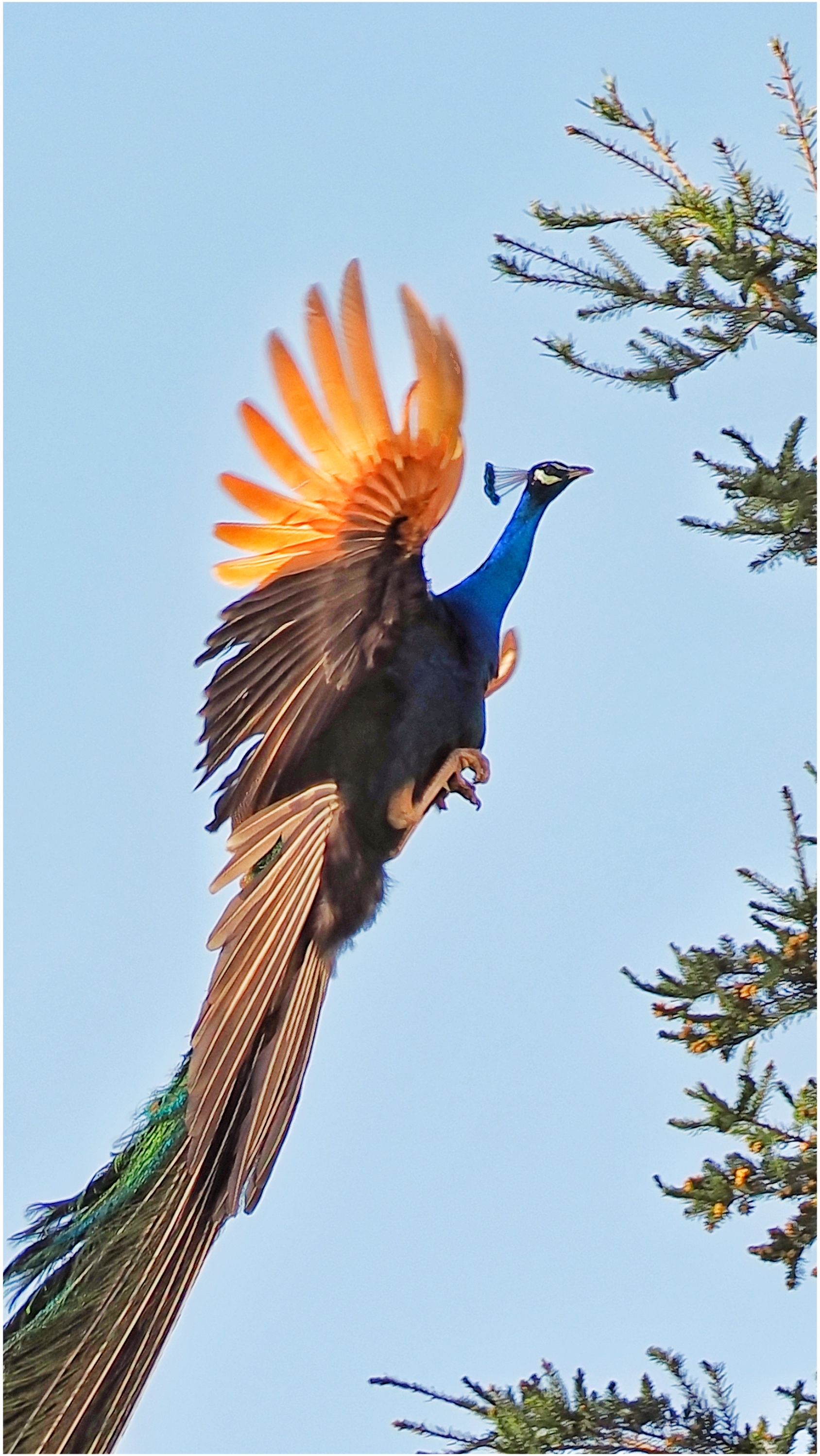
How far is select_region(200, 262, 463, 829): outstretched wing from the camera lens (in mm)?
3996

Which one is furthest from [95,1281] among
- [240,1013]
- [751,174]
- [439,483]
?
[751,174]

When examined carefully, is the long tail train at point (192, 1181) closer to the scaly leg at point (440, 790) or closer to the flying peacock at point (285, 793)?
the flying peacock at point (285, 793)

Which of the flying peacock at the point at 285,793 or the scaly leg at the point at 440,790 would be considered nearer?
the flying peacock at the point at 285,793

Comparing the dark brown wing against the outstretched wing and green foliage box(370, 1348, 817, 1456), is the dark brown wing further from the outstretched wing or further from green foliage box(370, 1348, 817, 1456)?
green foliage box(370, 1348, 817, 1456)

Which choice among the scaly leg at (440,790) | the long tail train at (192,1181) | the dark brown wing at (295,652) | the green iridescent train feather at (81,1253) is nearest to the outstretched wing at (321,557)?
the dark brown wing at (295,652)

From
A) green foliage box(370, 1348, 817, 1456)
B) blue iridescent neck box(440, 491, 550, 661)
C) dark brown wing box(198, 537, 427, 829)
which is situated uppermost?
blue iridescent neck box(440, 491, 550, 661)

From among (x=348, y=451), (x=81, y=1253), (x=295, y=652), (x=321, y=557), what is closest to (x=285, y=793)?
(x=295, y=652)

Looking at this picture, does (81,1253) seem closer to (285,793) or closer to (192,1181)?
(192,1181)

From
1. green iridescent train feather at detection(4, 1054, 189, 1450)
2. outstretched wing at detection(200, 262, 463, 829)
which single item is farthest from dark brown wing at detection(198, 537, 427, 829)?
green iridescent train feather at detection(4, 1054, 189, 1450)

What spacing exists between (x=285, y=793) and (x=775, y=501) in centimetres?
152

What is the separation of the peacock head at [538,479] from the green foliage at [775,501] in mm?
1136

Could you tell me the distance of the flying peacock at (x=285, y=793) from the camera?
396 cm

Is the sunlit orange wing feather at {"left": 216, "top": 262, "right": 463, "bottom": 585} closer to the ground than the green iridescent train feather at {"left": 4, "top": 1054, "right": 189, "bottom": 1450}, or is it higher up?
higher up

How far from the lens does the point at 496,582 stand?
4992mm
